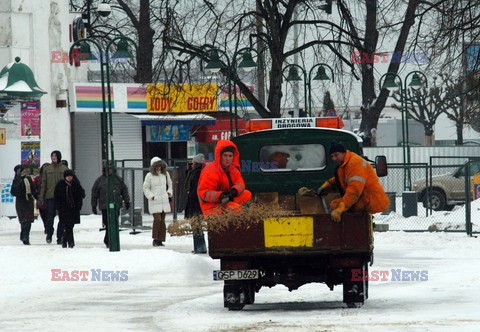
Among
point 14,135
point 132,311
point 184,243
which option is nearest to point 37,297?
point 132,311

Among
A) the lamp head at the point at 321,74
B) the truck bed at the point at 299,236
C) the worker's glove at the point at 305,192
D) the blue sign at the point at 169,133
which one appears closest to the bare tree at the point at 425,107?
the blue sign at the point at 169,133

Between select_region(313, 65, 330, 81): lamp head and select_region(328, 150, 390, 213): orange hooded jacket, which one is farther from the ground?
select_region(313, 65, 330, 81): lamp head

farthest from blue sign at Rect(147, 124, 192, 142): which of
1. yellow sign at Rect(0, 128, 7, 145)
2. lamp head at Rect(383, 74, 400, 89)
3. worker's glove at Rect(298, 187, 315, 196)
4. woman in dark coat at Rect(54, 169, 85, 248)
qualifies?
worker's glove at Rect(298, 187, 315, 196)

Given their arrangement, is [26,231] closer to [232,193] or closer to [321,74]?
[321,74]

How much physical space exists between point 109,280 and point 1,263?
2.43 m

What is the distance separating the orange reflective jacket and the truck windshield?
2.98 meters

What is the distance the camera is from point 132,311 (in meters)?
14.8

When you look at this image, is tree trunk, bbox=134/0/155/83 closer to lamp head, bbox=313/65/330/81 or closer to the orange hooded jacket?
lamp head, bbox=313/65/330/81

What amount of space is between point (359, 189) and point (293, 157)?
368 centimetres

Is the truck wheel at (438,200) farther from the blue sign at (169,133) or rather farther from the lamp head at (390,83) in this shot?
the blue sign at (169,133)

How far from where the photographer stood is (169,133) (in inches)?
1737

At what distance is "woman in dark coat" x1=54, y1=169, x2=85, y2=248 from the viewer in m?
25.1

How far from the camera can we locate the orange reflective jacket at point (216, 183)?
1461 centimetres

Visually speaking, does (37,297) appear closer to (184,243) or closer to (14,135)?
(184,243)
